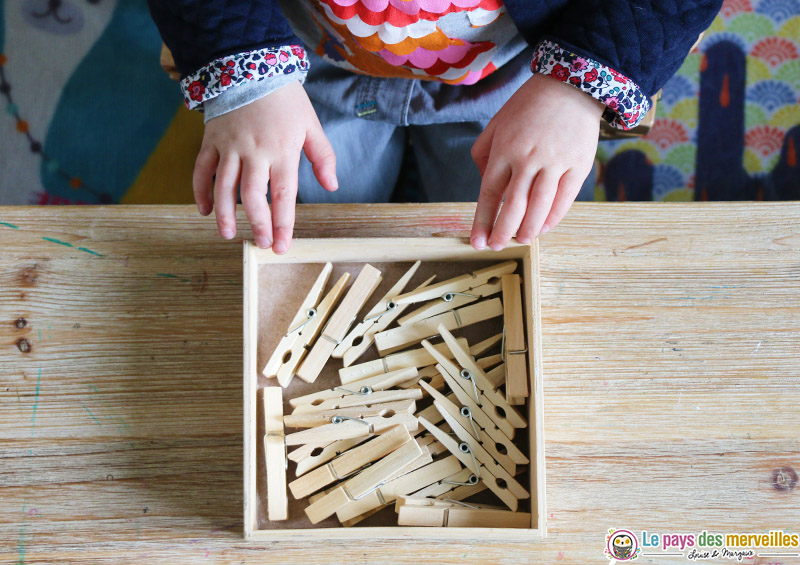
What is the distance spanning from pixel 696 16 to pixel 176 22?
1.40ft

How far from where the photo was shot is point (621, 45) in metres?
0.50

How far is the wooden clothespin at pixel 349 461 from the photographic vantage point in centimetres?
53

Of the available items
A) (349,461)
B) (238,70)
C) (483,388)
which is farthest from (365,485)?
(238,70)

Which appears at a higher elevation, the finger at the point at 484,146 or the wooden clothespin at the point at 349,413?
the finger at the point at 484,146

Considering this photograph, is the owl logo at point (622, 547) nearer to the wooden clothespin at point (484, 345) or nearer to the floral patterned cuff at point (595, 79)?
the wooden clothespin at point (484, 345)

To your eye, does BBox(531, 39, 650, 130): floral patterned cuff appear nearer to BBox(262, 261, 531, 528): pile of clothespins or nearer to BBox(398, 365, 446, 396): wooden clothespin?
BBox(262, 261, 531, 528): pile of clothespins

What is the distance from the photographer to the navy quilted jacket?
19.6 inches

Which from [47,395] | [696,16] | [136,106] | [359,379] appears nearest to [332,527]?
[359,379]

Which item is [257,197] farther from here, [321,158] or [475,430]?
[475,430]

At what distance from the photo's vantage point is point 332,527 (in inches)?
21.0

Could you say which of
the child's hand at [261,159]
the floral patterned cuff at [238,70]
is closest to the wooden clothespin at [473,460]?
the child's hand at [261,159]

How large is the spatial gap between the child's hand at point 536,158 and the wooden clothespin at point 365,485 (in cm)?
19

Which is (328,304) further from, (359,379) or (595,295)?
(595,295)

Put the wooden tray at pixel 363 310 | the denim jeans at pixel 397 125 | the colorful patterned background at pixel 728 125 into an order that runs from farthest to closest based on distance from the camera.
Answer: the colorful patterned background at pixel 728 125 → the denim jeans at pixel 397 125 → the wooden tray at pixel 363 310
